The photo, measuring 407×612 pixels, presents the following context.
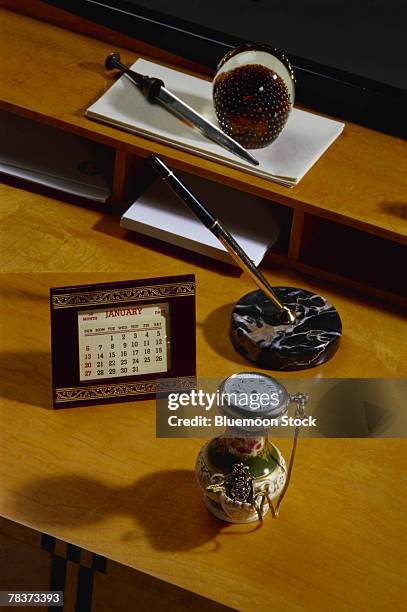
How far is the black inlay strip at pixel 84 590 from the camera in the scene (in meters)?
1.18

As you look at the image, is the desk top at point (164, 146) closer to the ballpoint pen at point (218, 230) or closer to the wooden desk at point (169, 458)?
the wooden desk at point (169, 458)

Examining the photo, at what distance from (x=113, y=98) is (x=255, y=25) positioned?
25 cm

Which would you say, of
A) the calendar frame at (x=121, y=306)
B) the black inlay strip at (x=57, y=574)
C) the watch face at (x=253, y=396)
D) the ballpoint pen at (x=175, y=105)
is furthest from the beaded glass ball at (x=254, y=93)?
the black inlay strip at (x=57, y=574)

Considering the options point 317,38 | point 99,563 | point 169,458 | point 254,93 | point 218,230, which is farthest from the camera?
point 317,38

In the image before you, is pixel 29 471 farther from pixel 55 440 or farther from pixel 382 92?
pixel 382 92

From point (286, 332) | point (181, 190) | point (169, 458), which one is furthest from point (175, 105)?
point (169, 458)

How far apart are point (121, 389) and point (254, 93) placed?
1.58 feet

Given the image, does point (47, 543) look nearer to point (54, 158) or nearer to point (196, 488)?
point (196, 488)

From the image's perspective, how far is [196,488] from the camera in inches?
47.5

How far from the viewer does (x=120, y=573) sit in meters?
1.12

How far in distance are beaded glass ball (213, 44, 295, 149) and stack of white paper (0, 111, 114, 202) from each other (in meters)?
0.23

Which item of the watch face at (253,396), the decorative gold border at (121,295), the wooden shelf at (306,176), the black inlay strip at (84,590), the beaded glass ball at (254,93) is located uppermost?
the beaded glass ball at (254,93)

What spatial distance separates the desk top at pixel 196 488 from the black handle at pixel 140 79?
31cm

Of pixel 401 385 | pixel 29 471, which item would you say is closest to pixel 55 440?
pixel 29 471
